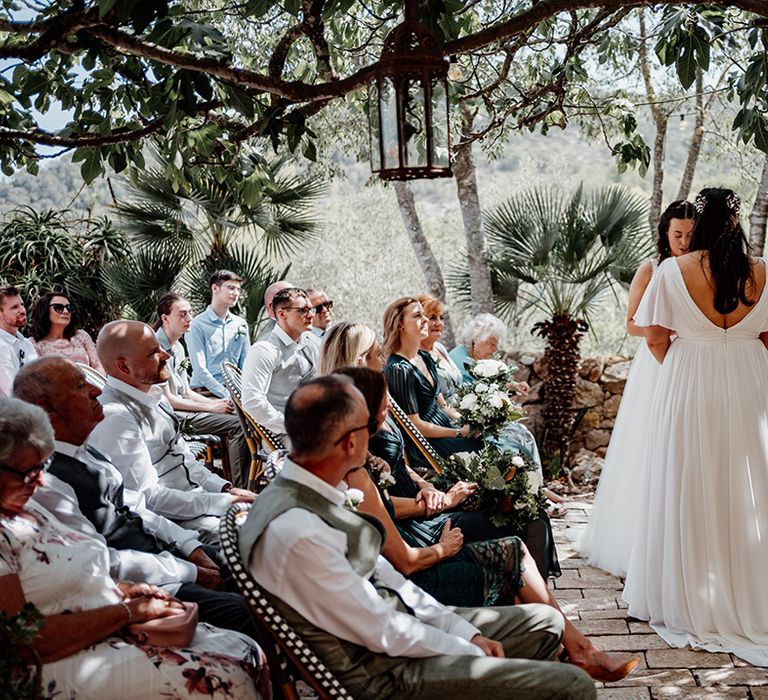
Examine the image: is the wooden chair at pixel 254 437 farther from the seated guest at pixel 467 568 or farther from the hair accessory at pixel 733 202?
the hair accessory at pixel 733 202

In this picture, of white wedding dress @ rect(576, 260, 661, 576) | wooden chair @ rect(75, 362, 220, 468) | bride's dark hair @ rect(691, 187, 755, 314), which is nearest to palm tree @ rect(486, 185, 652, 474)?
white wedding dress @ rect(576, 260, 661, 576)

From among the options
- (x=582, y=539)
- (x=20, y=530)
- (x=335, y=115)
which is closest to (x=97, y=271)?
(x=335, y=115)

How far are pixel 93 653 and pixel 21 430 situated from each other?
0.64m

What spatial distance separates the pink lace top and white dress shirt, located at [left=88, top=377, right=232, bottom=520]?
10.6 feet

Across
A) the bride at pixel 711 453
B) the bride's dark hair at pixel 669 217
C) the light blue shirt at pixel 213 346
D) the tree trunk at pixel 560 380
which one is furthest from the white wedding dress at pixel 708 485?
the tree trunk at pixel 560 380

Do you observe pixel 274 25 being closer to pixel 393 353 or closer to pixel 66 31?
pixel 393 353

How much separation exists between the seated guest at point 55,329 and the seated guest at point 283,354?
5.73 feet

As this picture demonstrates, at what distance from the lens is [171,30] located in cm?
296

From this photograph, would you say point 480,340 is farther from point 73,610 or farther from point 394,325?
point 73,610

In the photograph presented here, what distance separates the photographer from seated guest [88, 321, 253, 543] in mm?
3861

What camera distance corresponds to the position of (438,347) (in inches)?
283

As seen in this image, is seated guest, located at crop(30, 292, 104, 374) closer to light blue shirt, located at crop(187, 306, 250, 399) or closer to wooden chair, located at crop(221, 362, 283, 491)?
light blue shirt, located at crop(187, 306, 250, 399)

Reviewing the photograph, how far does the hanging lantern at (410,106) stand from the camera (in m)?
2.94

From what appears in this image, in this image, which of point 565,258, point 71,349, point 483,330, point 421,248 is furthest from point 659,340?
point 421,248
